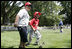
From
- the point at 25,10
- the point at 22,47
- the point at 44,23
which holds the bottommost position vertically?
the point at 44,23

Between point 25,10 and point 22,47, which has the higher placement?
point 25,10

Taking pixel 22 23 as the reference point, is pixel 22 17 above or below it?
above

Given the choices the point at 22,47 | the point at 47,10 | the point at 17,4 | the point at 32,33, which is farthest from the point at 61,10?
the point at 22,47

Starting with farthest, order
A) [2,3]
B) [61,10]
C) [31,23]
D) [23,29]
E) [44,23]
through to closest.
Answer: [44,23] < [61,10] < [2,3] < [31,23] < [23,29]

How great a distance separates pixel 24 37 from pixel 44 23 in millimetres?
45861

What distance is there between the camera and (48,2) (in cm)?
2589

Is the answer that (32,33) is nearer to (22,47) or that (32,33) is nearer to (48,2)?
(22,47)

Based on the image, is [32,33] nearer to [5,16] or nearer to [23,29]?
[23,29]

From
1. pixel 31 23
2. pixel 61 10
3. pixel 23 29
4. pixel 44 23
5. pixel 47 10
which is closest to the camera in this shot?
pixel 23 29

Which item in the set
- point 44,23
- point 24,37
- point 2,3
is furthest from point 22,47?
point 44,23

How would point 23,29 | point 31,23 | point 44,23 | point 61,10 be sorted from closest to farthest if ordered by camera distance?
point 23,29
point 31,23
point 61,10
point 44,23

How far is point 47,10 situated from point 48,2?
1.55 meters

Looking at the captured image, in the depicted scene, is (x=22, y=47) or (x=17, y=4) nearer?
(x=22, y=47)

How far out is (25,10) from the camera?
498 cm
